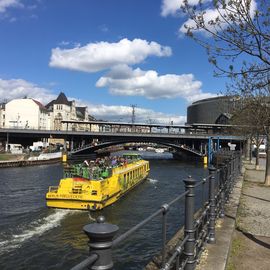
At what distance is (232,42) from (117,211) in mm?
18229

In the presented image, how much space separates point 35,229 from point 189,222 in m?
15.2

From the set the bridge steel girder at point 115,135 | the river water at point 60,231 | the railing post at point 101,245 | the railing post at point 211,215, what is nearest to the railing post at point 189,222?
the railing post at point 211,215

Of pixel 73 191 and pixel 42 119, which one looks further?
pixel 42 119

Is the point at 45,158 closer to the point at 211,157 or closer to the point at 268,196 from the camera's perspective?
the point at 211,157

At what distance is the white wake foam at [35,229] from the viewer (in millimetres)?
17175

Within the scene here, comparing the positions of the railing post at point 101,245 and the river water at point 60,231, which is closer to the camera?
the railing post at point 101,245

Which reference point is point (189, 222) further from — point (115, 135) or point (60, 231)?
point (115, 135)

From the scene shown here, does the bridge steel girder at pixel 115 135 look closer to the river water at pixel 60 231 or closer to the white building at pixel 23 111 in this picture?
the white building at pixel 23 111

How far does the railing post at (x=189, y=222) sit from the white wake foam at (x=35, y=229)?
1199 centimetres

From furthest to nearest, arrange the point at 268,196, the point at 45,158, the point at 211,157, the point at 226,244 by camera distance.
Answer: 1. the point at 211,157
2. the point at 45,158
3. the point at 268,196
4. the point at 226,244

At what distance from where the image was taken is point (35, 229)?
65.6 feet

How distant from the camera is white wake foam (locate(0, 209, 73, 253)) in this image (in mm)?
17175

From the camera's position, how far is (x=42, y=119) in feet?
468

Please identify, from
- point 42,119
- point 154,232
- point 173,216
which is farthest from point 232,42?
point 42,119
